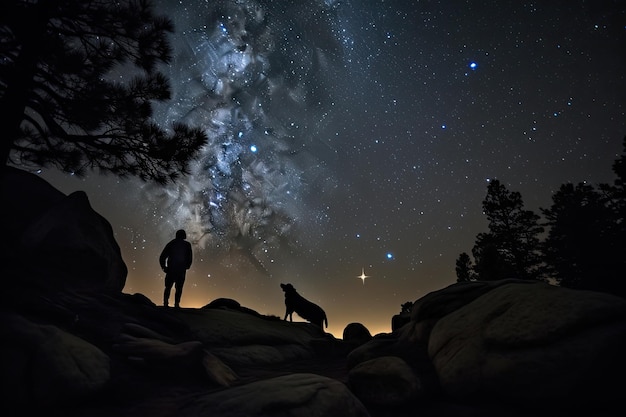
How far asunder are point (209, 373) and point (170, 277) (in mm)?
5809

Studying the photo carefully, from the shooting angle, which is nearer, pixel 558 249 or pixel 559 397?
pixel 559 397

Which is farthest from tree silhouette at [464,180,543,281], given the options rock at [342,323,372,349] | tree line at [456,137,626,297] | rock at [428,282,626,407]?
rock at [428,282,626,407]

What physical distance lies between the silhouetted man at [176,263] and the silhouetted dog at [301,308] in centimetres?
668

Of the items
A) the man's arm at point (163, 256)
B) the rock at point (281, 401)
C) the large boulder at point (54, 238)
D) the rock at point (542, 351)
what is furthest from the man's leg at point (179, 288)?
the rock at point (542, 351)

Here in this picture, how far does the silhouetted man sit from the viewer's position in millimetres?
9570

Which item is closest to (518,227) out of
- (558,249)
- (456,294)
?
(558,249)

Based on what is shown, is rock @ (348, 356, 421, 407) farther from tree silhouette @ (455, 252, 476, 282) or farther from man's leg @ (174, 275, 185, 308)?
tree silhouette @ (455, 252, 476, 282)

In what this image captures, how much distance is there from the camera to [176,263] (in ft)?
31.4

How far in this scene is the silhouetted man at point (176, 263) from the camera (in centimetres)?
957

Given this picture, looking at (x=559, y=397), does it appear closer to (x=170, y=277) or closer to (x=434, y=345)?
(x=434, y=345)

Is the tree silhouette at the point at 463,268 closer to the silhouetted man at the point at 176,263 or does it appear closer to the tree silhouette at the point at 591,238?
the tree silhouette at the point at 591,238

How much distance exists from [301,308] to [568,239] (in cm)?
2102

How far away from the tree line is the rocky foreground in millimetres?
20727

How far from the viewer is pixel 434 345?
5.52m
